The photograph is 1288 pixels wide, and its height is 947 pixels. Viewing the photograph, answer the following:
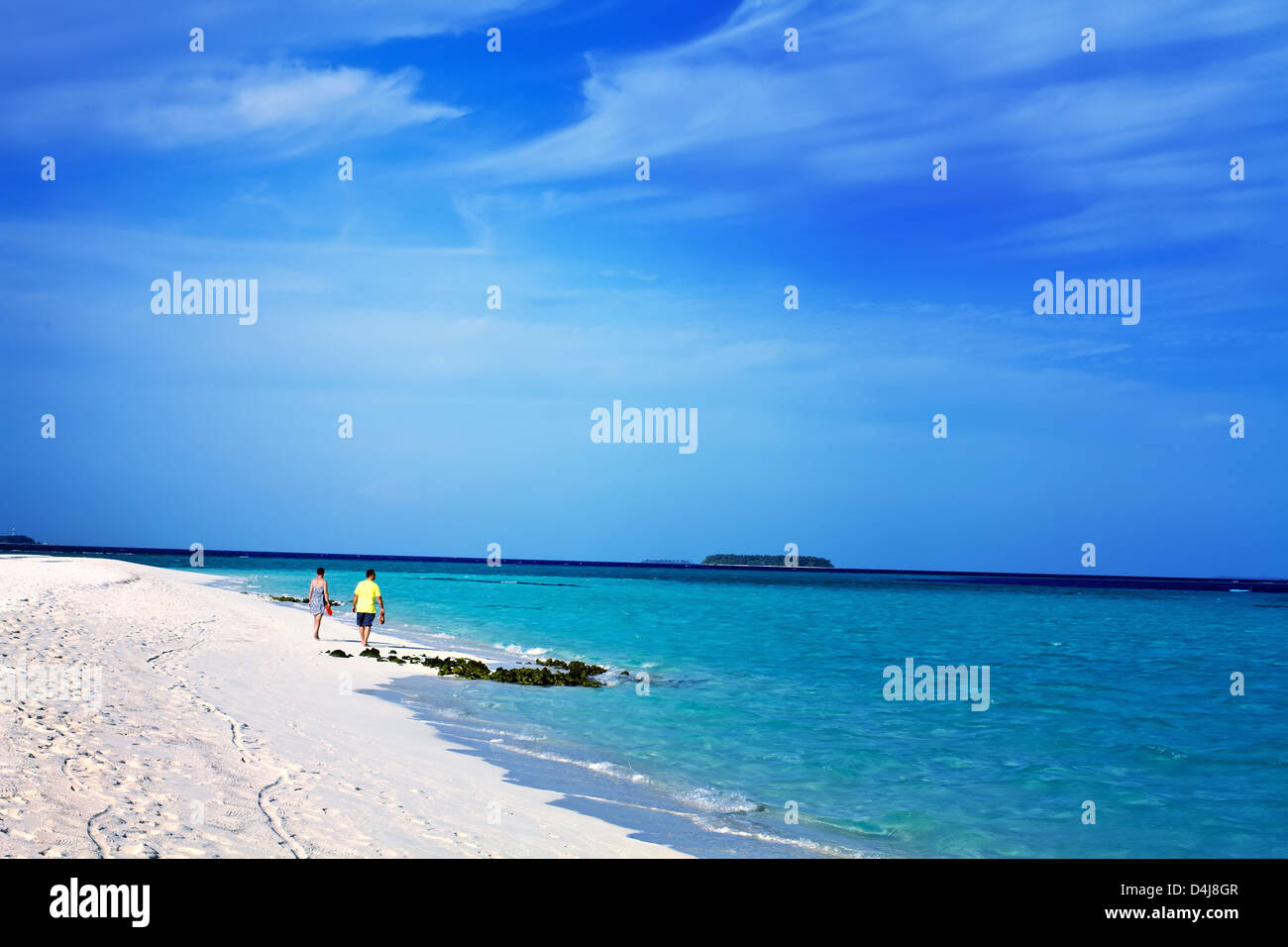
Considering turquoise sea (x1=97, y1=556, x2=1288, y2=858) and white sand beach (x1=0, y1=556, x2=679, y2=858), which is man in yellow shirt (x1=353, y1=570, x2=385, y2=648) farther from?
white sand beach (x1=0, y1=556, x2=679, y2=858)

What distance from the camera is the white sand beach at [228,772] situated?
6.84 metres

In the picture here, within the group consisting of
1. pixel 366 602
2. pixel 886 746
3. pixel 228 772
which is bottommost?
pixel 886 746

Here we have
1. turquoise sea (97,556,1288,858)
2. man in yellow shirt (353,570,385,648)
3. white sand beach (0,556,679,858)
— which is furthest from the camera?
man in yellow shirt (353,570,385,648)

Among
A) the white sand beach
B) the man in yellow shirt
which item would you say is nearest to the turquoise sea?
the white sand beach

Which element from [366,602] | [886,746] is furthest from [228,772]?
[366,602]

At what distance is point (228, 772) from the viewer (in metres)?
8.90

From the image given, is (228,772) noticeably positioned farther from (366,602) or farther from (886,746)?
(366,602)

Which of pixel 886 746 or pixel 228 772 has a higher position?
pixel 228 772

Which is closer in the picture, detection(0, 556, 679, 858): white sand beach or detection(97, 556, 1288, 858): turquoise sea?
detection(0, 556, 679, 858): white sand beach

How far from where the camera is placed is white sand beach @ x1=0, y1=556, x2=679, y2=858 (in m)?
6.84

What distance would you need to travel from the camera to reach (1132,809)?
12.7m

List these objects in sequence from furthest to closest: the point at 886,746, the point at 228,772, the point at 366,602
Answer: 1. the point at 366,602
2. the point at 886,746
3. the point at 228,772
